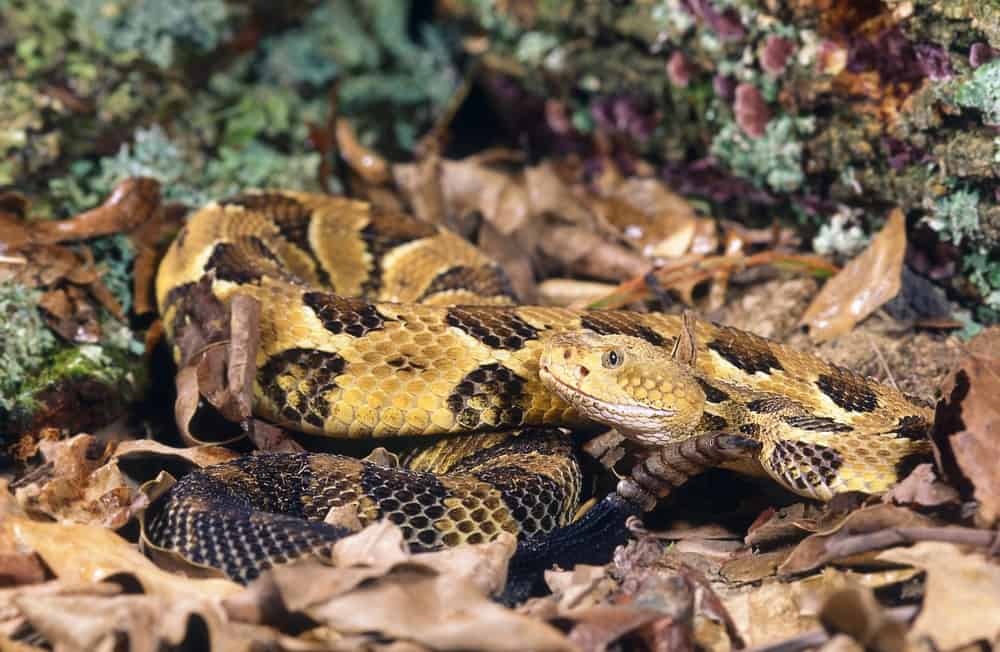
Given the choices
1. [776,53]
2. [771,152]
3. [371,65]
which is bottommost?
[771,152]

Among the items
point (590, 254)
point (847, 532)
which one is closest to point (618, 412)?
point (847, 532)

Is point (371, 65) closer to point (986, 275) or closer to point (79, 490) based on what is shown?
point (986, 275)

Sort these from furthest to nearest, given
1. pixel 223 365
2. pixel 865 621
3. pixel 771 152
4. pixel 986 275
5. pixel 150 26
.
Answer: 1. pixel 150 26
2. pixel 771 152
3. pixel 986 275
4. pixel 223 365
5. pixel 865 621

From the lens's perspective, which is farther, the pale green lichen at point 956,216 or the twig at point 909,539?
the pale green lichen at point 956,216

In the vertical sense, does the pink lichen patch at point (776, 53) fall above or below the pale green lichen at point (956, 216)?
above

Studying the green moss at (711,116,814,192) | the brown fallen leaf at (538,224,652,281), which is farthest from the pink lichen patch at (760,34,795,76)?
the brown fallen leaf at (538,224,652,281)

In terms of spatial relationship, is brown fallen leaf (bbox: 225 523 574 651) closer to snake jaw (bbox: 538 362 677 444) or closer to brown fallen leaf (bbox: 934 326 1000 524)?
snake jaw (bbox: 538 362 677 444)

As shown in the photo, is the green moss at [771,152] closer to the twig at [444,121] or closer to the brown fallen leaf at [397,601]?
the twig at [444,121]

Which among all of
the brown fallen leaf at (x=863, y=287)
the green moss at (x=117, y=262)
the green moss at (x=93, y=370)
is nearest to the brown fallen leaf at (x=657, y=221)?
the brown fallen leaf at (x=863, y=287)
